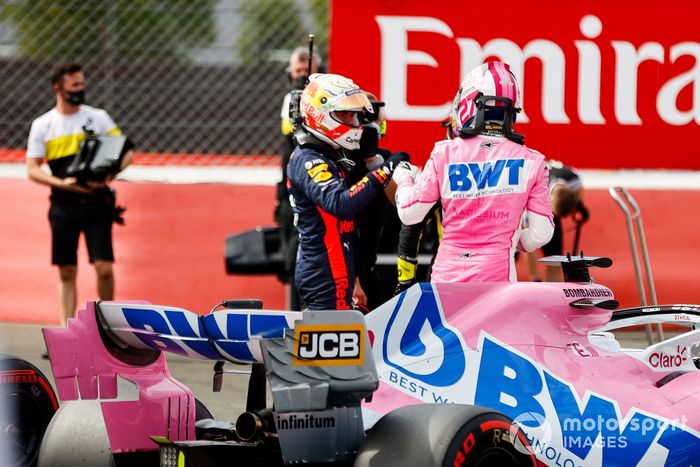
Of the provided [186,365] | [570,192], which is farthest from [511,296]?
[570,192]

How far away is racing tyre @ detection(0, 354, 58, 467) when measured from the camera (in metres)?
5.29

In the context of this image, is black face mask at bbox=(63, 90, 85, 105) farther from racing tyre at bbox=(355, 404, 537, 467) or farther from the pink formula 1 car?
racing tyre at bbox=(355, 404, 537, 467)

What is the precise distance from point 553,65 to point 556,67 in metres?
0.03

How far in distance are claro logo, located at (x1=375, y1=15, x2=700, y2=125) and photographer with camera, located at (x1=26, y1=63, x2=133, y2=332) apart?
201 centimetres

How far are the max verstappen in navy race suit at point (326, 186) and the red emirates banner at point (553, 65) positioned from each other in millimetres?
2638

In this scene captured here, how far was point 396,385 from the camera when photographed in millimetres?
4676

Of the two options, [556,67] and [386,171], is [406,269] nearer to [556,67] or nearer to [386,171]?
[386,171]

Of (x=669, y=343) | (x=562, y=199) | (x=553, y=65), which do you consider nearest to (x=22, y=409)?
(x=669, y=343)

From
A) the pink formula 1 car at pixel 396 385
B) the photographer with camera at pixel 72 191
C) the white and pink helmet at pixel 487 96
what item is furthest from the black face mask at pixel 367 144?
the photographer with camera at pixel 72 191

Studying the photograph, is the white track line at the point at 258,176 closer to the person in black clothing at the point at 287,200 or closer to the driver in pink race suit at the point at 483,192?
the person in black clothing at the point at 287,200

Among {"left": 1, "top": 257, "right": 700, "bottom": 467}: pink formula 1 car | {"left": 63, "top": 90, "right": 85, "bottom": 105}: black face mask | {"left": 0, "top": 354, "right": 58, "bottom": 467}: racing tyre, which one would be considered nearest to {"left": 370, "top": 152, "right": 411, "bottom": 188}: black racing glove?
{"left": 1, "top": 257, "right": 700, "bottom": 467}: pink formula 1 car

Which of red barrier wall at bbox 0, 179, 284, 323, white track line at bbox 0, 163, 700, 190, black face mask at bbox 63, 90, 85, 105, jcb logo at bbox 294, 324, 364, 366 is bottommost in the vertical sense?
red barrier wall at bbox 0, 179, 284, 323

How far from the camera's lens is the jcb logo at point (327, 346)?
4.23m

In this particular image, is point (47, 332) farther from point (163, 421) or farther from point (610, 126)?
point (610, 126)
